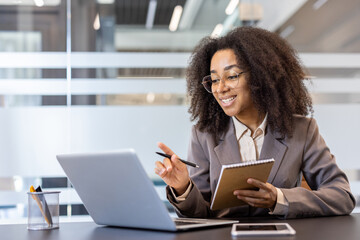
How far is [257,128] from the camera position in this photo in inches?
80.4

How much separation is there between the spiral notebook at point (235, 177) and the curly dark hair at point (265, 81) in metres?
0.41

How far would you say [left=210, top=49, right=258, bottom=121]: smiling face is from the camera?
1998 mm

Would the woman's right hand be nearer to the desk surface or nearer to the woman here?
the woman

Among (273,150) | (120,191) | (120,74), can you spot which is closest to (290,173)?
(273,150)

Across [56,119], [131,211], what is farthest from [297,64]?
[56,119]

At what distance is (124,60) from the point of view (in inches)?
141

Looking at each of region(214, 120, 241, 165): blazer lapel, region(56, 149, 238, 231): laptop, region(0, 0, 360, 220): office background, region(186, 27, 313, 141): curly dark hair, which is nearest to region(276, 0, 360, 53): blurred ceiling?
region(0, 0, 360, 220): office background

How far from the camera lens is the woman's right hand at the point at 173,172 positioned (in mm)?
1591

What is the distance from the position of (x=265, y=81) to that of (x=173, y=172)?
1.91ft

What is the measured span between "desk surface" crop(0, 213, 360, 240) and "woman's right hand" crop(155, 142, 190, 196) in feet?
0.76

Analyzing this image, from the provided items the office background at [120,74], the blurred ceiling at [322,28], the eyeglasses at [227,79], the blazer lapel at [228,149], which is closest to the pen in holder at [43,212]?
the blazer lapel at [228,149]

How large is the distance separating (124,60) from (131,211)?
231 centimetres

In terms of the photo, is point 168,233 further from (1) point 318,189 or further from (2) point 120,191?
(1) point 318,189

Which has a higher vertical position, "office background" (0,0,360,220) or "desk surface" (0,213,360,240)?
"office background" (0,0,360,220)
